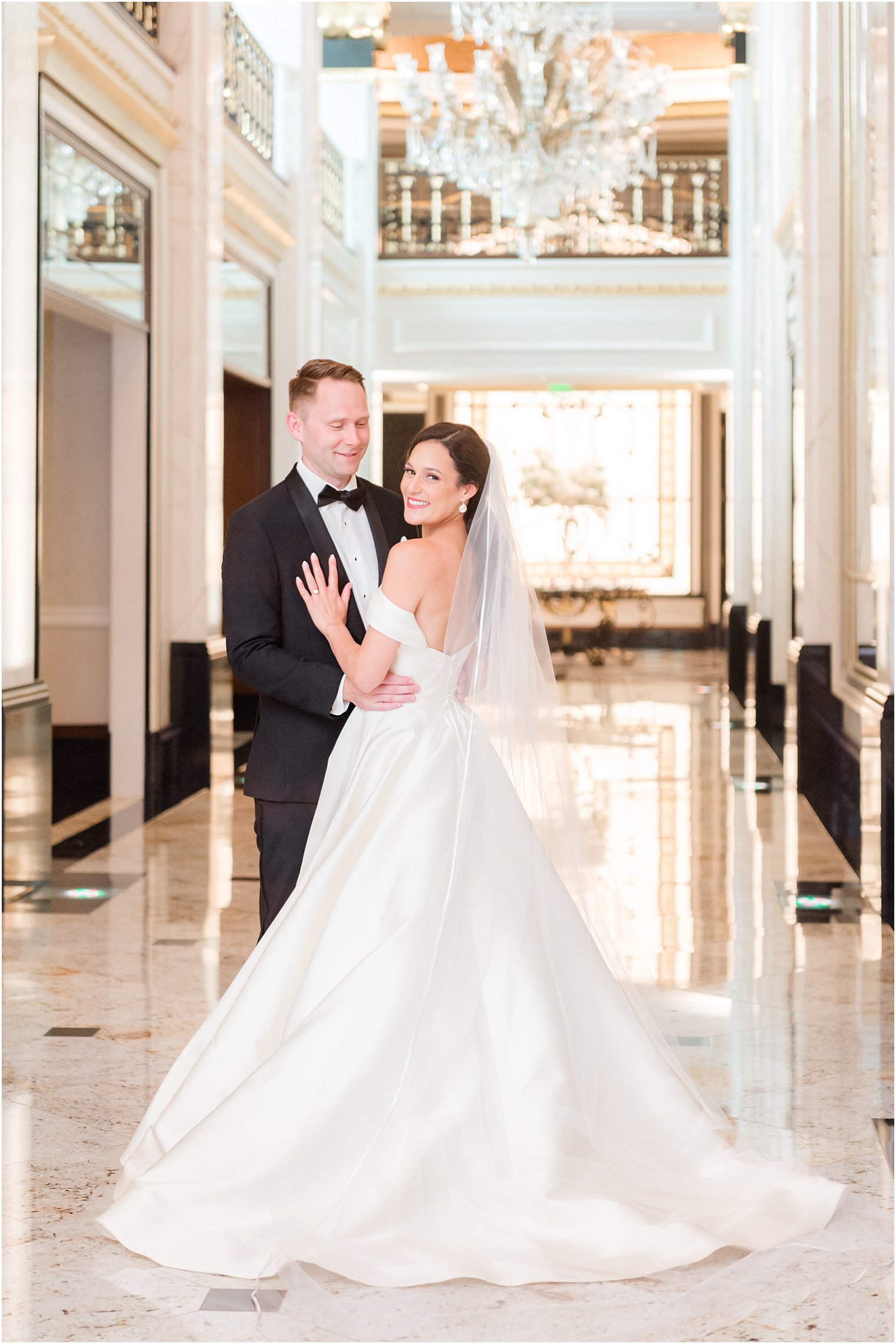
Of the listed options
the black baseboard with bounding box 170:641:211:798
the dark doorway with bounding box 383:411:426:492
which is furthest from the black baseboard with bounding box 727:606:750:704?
the black baseboard with bounding box 170:641:211:798

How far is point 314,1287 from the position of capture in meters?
2.36

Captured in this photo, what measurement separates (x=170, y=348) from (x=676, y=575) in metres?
12.3

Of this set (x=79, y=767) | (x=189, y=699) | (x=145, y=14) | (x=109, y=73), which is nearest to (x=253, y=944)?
(x=189, y=699)

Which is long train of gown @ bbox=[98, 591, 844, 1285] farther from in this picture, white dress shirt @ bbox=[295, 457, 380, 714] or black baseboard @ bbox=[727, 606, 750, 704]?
black baseboard @ bbox=[727, 606, 750, 704]

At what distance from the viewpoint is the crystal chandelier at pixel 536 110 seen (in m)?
9.63

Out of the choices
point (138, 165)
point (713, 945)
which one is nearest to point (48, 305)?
point (138, 165)

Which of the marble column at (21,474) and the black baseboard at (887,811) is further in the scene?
the marble column at (21,474)

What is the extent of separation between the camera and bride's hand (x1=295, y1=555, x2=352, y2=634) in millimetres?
2963

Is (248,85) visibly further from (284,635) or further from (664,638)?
(664,638)

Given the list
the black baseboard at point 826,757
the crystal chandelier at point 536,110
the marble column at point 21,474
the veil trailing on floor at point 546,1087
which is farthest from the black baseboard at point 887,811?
the crystal chandelier at point 536,110

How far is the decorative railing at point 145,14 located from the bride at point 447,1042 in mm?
5261

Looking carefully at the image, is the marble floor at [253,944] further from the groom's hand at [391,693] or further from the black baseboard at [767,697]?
the black baseboard at [767,697]

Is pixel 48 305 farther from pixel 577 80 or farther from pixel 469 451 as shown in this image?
pixel 577 80

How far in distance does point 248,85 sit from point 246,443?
239cm
